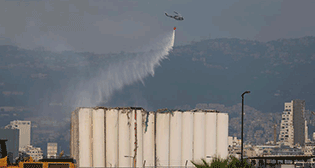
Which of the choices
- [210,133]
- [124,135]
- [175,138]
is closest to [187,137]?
[175,138]

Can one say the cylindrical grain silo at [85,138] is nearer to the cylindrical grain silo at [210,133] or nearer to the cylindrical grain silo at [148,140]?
the cylindrical grain silo at [148,140]

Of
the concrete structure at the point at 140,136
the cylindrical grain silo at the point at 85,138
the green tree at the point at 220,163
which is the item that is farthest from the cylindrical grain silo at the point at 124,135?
the green tree at the point at 220,163

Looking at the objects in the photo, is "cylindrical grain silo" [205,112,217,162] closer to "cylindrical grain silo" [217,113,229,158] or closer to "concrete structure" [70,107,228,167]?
"concrete structure" [70,107,228,167]

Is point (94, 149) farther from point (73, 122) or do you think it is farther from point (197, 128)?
point (197, 128)

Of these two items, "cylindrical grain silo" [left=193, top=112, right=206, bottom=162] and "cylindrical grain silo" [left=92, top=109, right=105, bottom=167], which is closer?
"cylindrical grain silo" [left=92, top=109, right=105, bottom=167]

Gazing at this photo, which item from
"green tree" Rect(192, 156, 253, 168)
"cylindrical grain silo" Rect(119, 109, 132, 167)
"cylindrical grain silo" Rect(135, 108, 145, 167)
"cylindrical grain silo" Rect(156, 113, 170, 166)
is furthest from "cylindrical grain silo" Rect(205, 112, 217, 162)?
"cylindrical grain silo" Rect(119, 109, 132, 167)

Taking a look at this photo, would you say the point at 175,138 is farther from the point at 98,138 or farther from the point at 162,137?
the point at 98,138
